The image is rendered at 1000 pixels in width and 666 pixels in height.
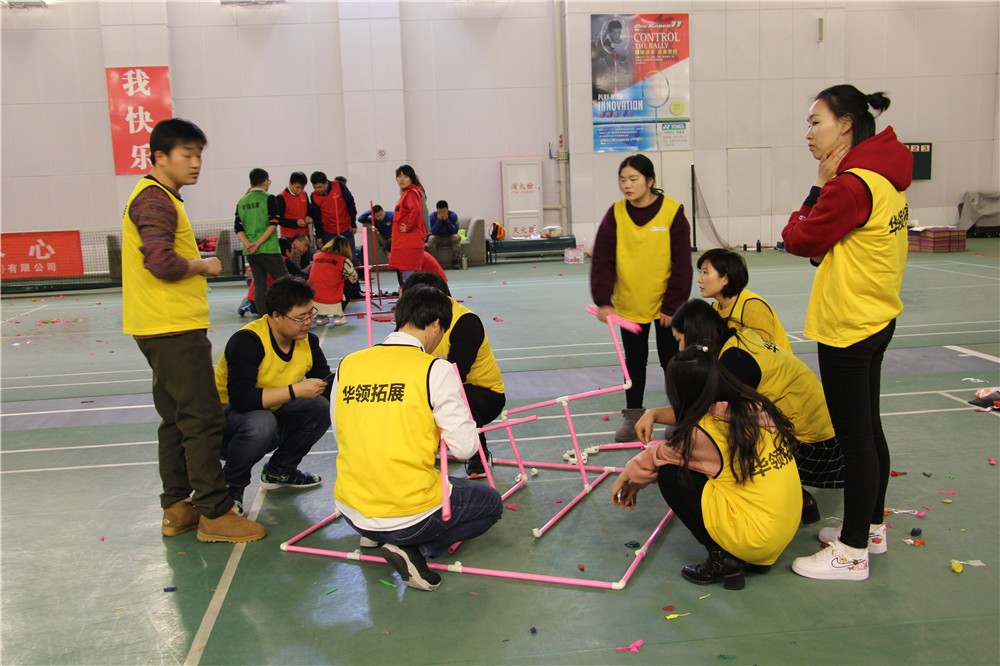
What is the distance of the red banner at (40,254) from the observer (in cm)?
1488

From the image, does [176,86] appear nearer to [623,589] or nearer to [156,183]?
[156,183]

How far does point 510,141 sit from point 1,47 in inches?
411

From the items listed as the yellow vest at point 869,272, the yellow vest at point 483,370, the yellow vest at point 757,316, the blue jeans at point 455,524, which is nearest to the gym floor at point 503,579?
the blue jeans at point 455,524

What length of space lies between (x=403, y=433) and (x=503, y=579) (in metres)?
0.78

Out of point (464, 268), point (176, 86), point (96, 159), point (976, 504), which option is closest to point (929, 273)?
point (464, 268)

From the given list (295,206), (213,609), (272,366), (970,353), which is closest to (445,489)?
(213,609)

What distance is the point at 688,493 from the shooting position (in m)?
3.25

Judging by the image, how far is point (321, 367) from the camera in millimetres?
4504

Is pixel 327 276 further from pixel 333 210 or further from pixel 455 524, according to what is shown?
pixel 455 524

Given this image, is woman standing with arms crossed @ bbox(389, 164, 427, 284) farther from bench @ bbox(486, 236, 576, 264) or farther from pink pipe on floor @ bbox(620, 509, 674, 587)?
bench @ bbox(486, 236, 576, 264)

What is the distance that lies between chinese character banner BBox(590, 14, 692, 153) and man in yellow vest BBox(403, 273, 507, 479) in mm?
13749

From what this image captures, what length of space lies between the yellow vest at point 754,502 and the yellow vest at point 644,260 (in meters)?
1.88

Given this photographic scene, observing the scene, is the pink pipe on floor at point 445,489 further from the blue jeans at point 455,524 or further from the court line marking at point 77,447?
the court line marking at point 77,447

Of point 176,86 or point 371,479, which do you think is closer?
point 371,479
